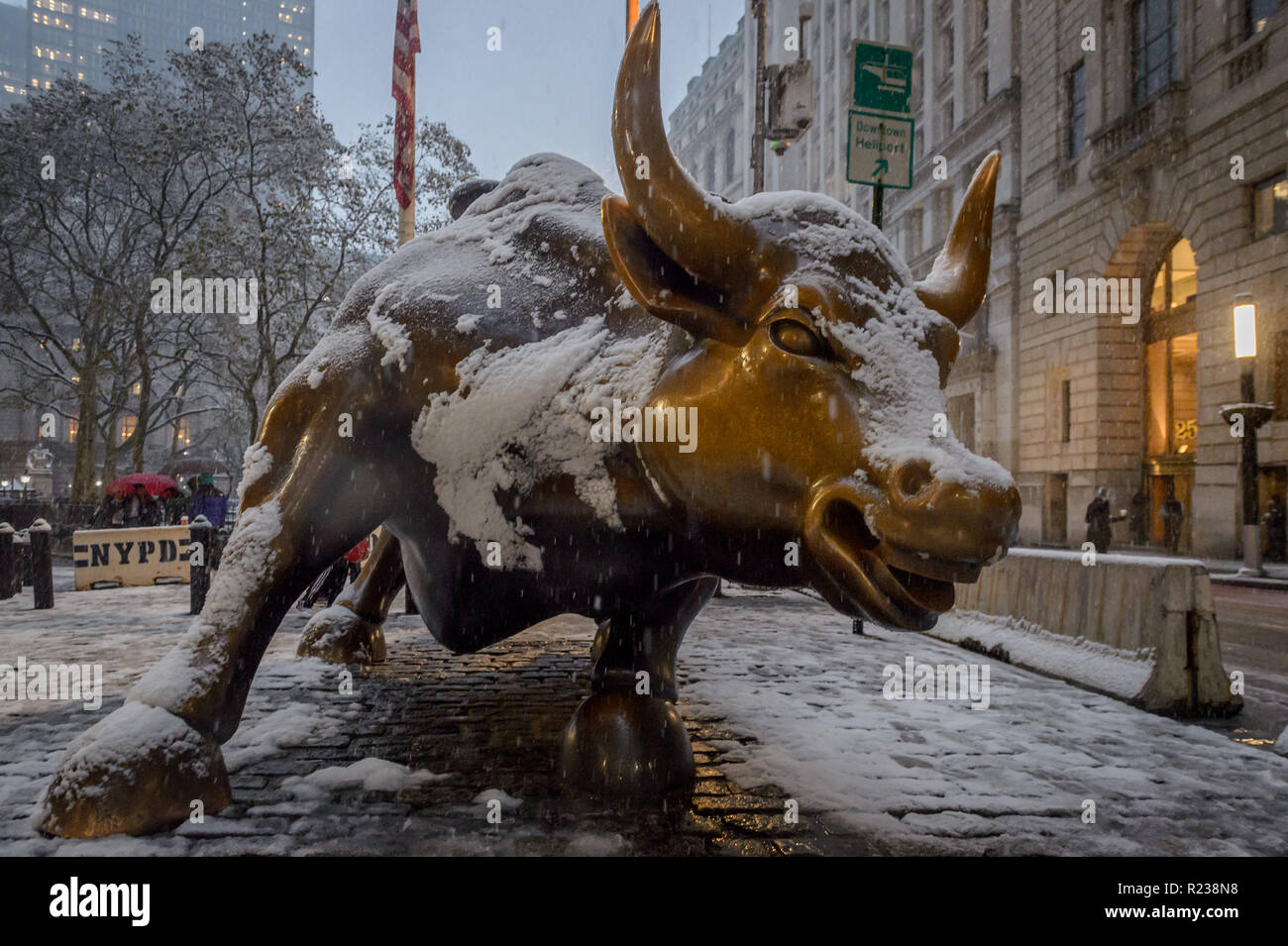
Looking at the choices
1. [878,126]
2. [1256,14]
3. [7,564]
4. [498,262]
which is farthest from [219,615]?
[1256,14]

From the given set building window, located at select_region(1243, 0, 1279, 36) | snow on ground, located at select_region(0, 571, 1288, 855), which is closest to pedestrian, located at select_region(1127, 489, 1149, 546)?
building window, located at select_region(1243, 0, 1279, 36)

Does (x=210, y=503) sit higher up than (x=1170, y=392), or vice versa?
(x=1170, y=392)

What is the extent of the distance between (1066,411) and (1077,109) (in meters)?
9.14

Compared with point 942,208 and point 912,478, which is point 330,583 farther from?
point 942,208

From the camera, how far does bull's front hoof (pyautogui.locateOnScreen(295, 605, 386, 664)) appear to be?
5.26 metres

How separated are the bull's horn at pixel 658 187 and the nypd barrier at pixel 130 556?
10.5m

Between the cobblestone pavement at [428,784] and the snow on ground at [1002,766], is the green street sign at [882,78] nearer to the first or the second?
the snow on ground at [1002,766]

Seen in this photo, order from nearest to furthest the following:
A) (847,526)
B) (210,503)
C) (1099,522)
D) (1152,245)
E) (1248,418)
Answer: (847,526)
(1248,418)
(210,503)
(1099,522)
(1152,245)

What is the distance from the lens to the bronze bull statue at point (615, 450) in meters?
2.32

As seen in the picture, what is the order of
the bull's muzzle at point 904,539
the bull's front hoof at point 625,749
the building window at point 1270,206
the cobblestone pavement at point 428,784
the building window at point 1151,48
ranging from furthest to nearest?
the building window at point 1151,48 → the building window at point 1270,206 → the bull's front hoof at point 625,749 → the cobblestone pavement at point 428,784 → the bull's muzzle at point 904,539

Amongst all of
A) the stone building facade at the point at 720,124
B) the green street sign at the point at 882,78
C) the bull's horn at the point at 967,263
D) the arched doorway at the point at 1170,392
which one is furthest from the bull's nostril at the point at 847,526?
the stone building facade at the point at 720,124

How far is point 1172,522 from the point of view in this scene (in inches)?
769

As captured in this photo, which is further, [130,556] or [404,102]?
[404,102]
